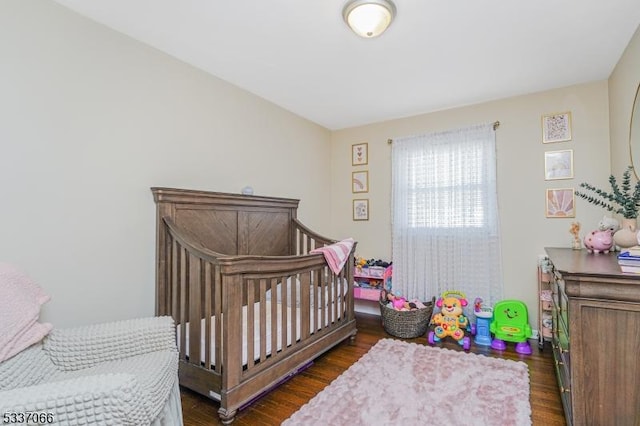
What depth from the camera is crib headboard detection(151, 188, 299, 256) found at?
7.33ft

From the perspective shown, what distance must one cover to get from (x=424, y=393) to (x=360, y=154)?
276cm

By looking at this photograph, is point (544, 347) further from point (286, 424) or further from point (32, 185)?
point (32, 185)

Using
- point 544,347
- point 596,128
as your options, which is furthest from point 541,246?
point 596,128

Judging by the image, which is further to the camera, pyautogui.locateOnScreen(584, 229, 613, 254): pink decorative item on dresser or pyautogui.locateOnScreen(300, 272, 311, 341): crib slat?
pyautogui.locateOnScreen(300, 272, 311, 341): crib slat

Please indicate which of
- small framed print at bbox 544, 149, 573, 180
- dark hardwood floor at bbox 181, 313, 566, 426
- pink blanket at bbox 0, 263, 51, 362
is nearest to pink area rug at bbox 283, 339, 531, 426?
dark hardwood floor at bbox 181, 313, 566, 426

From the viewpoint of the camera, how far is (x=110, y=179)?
1.96 metres

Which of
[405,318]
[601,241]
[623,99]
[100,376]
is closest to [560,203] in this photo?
[601,241]

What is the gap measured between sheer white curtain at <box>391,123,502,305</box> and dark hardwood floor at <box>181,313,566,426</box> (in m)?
0.68

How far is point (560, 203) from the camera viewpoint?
287 centimetres

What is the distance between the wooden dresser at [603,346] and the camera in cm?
134

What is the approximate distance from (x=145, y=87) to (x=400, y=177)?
2.62 m

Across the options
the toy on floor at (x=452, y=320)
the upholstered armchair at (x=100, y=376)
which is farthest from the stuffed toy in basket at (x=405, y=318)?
the upholstered armchair at (x=100, y=376)

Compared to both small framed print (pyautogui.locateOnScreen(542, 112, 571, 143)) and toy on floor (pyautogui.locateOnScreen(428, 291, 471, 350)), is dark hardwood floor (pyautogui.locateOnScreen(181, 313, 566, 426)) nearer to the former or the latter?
toy on floor (pyautogui.locateOnScreen(428, 291, 471, 350))

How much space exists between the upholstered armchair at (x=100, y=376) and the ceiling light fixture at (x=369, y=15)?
1951 millimetres
